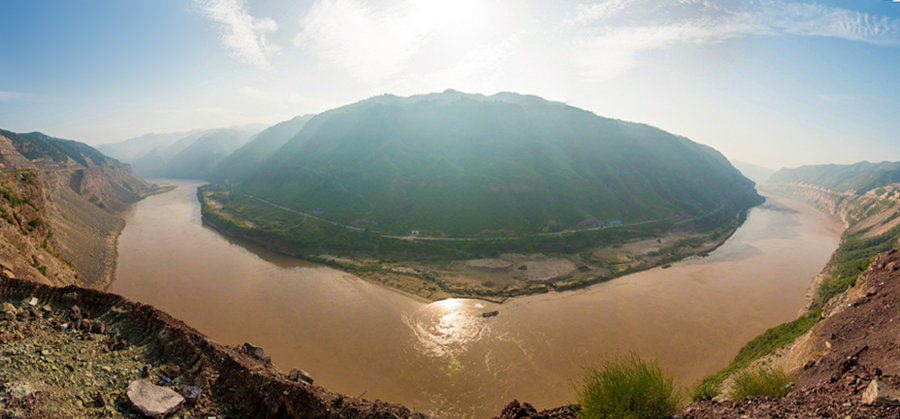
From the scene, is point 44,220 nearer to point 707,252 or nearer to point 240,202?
point 240,202

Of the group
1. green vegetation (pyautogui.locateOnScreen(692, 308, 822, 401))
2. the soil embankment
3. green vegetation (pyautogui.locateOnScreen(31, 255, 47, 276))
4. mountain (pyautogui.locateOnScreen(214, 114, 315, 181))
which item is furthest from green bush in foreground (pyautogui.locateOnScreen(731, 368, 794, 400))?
mountain (pyautogui.locateOnScreen(214, 114, 315, 181))

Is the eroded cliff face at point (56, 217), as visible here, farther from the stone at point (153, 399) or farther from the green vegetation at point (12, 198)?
the stone at point (153, 399)

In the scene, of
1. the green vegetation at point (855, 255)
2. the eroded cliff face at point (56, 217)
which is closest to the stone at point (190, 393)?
the eroded cliff face at point (56, 217)

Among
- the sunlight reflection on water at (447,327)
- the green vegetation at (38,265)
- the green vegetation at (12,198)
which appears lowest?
the sunlight reflection on water at (447,327)

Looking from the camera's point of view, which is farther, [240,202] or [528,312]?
[240,202]

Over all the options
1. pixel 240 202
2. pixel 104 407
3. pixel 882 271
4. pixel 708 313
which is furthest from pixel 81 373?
pixel 240 202

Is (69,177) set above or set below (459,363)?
above

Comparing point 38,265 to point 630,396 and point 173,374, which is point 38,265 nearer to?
point 173,374
